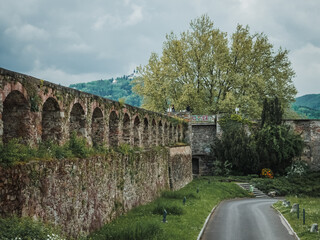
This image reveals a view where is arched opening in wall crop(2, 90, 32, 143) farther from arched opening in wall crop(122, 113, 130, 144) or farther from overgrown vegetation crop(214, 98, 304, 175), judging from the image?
overgrown vegetation crop(214, 98, 304, 175)

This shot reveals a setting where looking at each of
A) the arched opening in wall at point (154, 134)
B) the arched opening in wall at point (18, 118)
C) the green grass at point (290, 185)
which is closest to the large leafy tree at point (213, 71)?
the green grass at point (290, 185)

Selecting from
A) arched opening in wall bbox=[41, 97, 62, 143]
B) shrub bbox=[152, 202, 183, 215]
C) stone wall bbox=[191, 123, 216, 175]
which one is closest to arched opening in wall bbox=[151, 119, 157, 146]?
shrub bbox=[152, 202, 183, 215]

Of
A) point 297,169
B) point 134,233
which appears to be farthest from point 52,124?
point 297,169

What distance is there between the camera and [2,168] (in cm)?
796

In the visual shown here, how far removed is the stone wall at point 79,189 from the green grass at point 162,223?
60 cm

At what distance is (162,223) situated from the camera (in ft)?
46.1

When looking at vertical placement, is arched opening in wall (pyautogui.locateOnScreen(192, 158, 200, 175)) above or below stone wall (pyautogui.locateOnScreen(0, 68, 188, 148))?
below

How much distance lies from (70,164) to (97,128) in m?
3.74

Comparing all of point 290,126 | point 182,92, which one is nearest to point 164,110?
point 182,92

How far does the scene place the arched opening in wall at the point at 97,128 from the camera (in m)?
14.6

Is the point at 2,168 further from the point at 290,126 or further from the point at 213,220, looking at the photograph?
the point at 290,126

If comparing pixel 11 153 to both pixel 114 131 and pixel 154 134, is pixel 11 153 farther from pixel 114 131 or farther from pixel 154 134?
pixel 154 134

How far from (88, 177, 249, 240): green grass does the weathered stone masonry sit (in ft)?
2.06

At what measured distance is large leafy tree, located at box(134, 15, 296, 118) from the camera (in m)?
41.3
